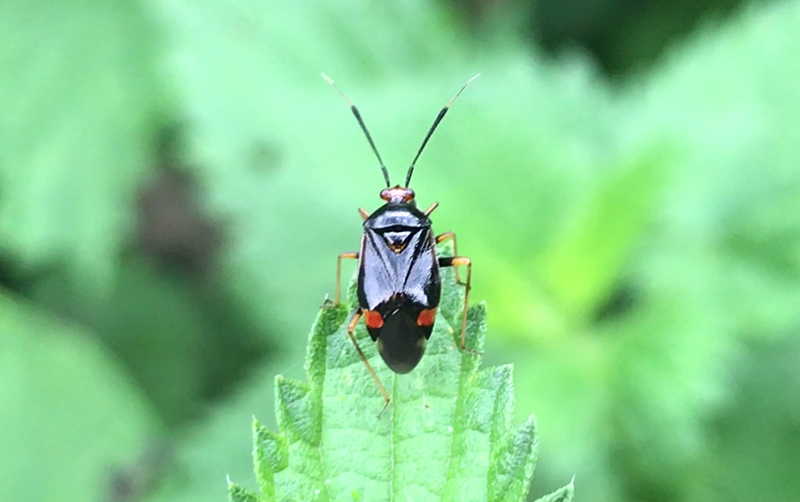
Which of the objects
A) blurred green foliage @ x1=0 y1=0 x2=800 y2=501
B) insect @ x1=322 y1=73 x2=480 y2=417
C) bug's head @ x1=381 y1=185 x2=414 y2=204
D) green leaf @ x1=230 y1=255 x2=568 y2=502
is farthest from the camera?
blurred green foliage @ x1=0 y1=0 x2=800 y2=501

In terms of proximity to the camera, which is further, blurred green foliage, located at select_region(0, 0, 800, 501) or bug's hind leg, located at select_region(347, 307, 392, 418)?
blurred green foliage, located at select_region(0, 0, 800, 501)

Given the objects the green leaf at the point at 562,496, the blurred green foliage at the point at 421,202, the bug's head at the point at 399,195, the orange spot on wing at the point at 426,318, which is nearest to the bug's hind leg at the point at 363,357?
the orange spot on wing at the point at 426,318

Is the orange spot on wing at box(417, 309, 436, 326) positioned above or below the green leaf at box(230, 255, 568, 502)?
above

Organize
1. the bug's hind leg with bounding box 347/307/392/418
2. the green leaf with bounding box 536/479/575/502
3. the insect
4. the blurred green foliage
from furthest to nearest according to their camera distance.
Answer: the blurred green foliage
the insect
the bug's hind leg with bounding box 347/307/392/418
the green leaf with bounding box 536/479/575/502

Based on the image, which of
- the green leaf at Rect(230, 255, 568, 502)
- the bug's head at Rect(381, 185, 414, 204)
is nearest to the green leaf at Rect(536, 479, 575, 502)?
the green leaf at Rect(230, 255, 568, 502)

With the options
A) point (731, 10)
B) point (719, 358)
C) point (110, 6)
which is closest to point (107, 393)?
point (110, 6)

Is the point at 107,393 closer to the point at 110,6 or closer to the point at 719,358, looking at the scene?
the point at 110,6

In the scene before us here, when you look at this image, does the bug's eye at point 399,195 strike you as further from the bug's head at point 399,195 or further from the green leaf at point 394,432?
the green leaf at point 394,432

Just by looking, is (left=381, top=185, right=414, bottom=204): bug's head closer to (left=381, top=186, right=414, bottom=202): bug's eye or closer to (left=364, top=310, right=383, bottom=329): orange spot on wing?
(left=381, top=186, right=414, bottom=202): bug's eye
